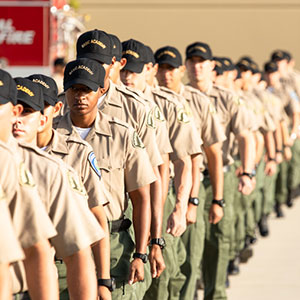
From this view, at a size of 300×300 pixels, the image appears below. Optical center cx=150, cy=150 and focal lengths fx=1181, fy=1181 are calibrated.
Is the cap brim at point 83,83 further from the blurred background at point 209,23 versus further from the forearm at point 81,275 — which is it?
the blurred background at point 209,23

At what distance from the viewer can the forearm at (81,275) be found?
4574 mm

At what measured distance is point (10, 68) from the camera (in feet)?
51.9

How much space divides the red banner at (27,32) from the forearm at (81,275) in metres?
11.3

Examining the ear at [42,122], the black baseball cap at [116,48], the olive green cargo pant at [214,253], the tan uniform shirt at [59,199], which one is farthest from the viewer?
the olive green cargo pant at [214,253]

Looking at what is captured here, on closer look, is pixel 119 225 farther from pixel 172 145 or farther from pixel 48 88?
pixel 172 145

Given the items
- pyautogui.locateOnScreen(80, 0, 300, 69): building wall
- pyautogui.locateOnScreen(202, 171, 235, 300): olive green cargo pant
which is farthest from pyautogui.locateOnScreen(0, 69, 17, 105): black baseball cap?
pyautogui.locateOnScreen(80, 0, 300, 69): building wall

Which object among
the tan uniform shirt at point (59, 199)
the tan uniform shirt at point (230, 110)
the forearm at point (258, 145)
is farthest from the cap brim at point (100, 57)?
the forearm at point (258, 145)

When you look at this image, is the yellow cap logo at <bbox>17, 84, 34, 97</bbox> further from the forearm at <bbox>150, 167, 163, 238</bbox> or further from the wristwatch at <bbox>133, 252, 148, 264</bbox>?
the forearm at <bbox>150, 167, 163, 238</bbox>

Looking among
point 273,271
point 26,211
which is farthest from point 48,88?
point 273,271

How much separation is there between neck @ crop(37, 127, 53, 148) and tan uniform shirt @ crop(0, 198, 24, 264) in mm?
1654

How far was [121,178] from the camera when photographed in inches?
245

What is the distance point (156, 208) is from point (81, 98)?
3.67 feet

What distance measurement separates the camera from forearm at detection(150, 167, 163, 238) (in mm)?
6754

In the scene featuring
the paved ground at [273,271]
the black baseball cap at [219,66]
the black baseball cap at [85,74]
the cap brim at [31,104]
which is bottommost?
the paved ground at [273,271]
